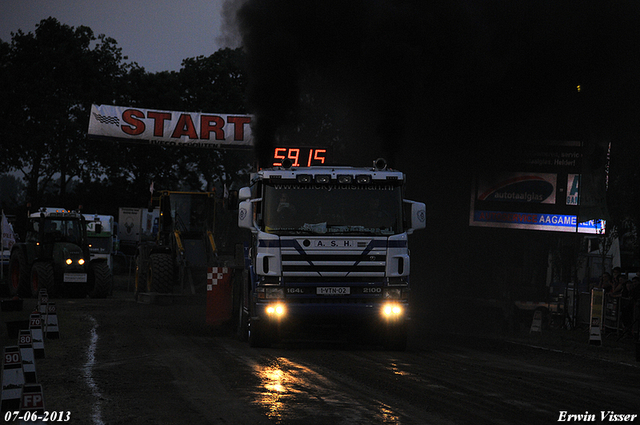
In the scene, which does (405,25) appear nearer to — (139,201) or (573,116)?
(573,116)

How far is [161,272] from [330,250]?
1301cm

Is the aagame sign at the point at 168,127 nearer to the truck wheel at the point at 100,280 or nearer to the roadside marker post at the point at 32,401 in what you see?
the truck wheel at the point at 100,280

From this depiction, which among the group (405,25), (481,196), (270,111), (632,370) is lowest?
(632,370)

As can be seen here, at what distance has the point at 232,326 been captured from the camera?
55.0 ft

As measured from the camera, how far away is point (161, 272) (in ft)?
82.1

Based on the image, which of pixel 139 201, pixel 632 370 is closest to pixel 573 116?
pixel 632 370

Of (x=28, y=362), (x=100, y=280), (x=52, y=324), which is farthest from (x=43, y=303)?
(x=100, y=280)

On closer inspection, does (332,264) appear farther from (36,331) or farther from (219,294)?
(219,294)

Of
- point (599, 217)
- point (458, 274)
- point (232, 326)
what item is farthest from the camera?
point (458, 274)

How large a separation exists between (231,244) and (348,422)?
60.3ft

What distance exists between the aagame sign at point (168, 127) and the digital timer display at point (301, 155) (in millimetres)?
10364

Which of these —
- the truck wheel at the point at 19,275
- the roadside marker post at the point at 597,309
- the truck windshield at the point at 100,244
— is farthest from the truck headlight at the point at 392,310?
the truck windshield at the point at 100,244

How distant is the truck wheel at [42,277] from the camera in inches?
968

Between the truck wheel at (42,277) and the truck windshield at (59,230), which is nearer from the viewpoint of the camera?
the truck wheel at (42,277)
